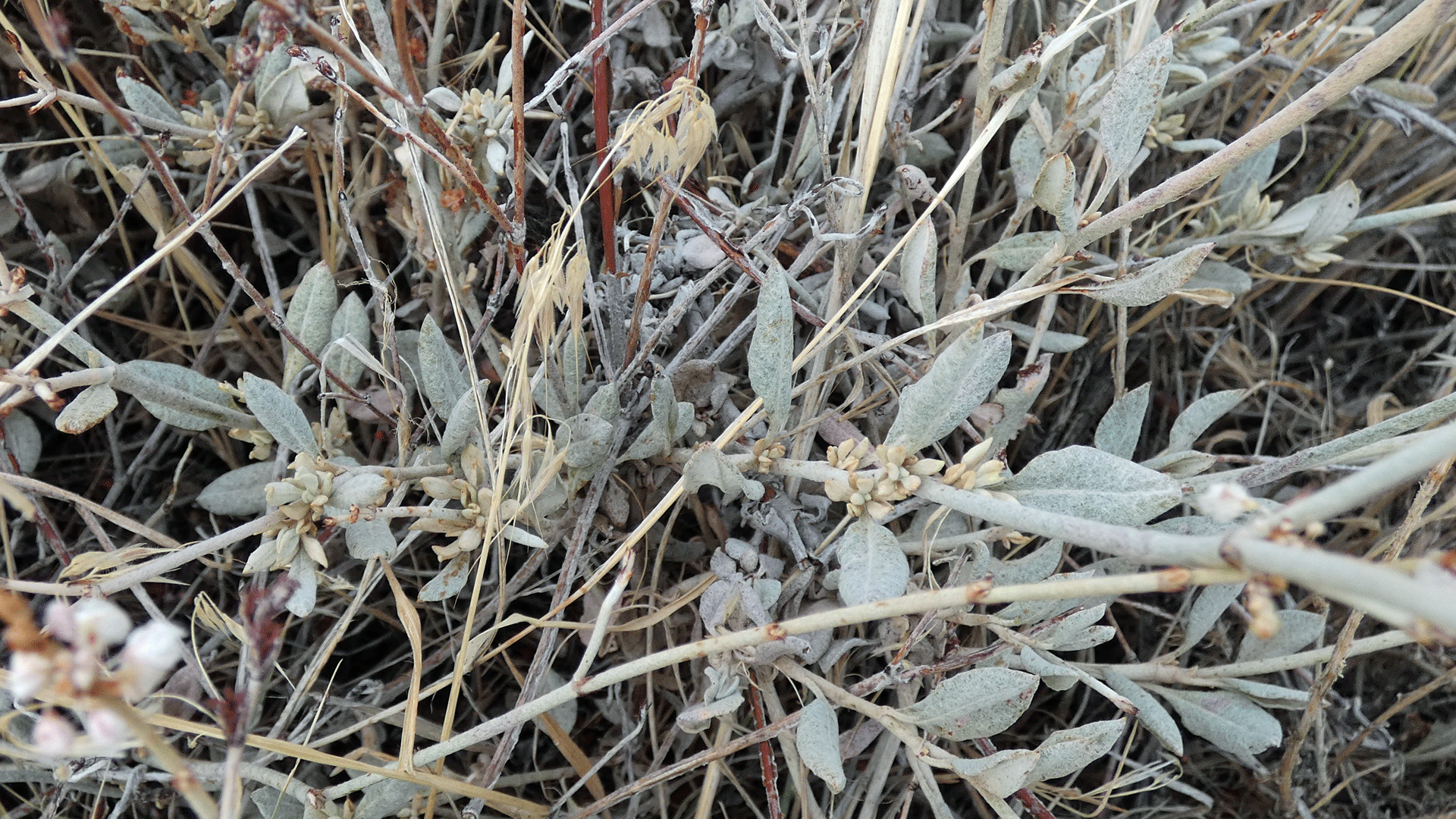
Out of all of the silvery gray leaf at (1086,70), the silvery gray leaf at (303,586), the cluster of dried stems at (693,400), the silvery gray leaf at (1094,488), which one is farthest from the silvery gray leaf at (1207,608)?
the silvery gray leaf at (303,586)

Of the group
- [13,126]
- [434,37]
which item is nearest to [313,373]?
[434,37]

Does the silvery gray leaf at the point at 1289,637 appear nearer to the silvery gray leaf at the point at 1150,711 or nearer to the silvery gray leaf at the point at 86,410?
the silvery gray leaf at the point at 1150,711

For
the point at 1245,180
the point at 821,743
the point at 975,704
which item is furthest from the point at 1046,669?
the point at 1245,180

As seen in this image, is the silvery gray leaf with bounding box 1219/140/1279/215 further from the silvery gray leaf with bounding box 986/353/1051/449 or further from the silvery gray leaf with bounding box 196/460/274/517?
the silvery gray leaf with bounding box 196/460/274/517

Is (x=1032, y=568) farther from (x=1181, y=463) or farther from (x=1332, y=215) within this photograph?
(x=1332, y=215)

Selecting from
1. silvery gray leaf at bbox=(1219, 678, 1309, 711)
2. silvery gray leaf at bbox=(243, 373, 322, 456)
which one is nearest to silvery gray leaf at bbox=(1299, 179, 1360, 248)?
silvery gray leaf at bbox=(1219, 678, 1309, 711)
